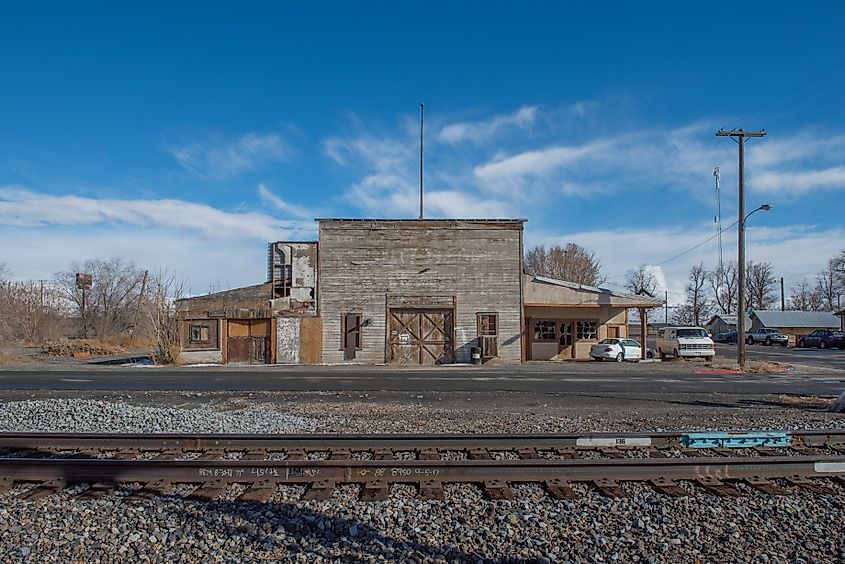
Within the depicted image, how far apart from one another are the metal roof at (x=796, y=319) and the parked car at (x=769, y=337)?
12.8 m

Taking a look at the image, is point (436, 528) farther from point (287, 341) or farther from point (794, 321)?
point (794, 321)

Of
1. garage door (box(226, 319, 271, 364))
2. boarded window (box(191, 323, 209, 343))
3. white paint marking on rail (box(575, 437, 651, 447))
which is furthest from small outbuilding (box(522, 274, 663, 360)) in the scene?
white paint marking on rail (box(575, 437, 651, 447))

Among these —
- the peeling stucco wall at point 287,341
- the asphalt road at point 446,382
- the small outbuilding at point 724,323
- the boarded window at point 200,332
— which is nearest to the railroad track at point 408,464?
the asphalt road at point 446,382

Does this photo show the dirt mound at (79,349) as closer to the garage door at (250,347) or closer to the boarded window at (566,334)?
the garage door at (250,347)

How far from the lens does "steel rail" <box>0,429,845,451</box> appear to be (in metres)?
8.57

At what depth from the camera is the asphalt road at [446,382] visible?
17.5 m

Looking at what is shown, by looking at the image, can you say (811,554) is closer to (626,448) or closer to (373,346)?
(626,448)

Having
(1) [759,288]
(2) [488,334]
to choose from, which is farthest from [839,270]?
(2) [488,334]

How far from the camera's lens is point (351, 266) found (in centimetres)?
3027

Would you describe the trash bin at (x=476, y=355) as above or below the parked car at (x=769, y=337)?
above

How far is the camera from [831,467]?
7.20 m

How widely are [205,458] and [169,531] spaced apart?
2.68 m

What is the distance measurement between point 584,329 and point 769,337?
1580 inches

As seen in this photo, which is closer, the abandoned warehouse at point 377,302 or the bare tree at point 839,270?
the abandoned warehouse at point 377,302
